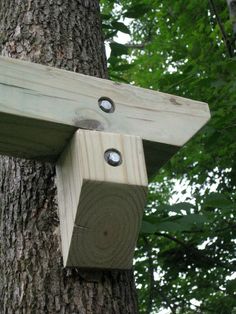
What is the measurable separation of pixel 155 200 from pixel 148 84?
1.49 meters

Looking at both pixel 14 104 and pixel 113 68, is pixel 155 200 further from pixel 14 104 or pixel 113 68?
pixel 14 104

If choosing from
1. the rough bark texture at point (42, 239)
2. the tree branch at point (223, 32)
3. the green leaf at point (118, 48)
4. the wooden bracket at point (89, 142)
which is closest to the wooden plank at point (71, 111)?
the wooden bracket at point (89, 142)

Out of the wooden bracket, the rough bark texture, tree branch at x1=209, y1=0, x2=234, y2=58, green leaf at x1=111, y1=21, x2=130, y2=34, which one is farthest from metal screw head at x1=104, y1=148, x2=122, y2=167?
tree branch at x1=209, y1=0, x2=234, y2=58

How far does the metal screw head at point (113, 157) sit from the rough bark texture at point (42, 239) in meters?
0.29

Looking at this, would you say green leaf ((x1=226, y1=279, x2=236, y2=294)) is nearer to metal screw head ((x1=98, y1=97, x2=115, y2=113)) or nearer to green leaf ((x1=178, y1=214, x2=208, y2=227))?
green leaf ((x1=178, y1=214, x2=208, y2=227))

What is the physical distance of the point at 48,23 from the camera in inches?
72.9

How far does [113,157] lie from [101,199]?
0.10 m

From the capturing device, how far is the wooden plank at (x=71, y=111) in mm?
1127

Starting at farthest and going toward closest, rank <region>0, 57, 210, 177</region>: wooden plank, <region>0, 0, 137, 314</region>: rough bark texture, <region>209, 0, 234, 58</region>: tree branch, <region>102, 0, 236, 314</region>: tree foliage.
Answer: <region>209, 0, 234, 58</region>: tree branch < <region>102, 0, 236, 314</region>: tree foliage < <region>0, 0, 137, 314</region>: rough bark texture < <region>0, 57, 210, 177</region>: wooden plank

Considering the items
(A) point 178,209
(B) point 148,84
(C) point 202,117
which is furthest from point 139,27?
(C) point 202,117

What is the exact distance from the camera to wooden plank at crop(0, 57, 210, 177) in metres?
1.13

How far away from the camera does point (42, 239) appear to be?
1.35 meters

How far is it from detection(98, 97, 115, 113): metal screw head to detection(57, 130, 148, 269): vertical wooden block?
0.25 ft

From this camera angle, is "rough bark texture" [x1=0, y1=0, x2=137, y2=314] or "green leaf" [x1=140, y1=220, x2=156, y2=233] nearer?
"rough bark texture" [x1=0, y1=0, x2=137, y2=314]
